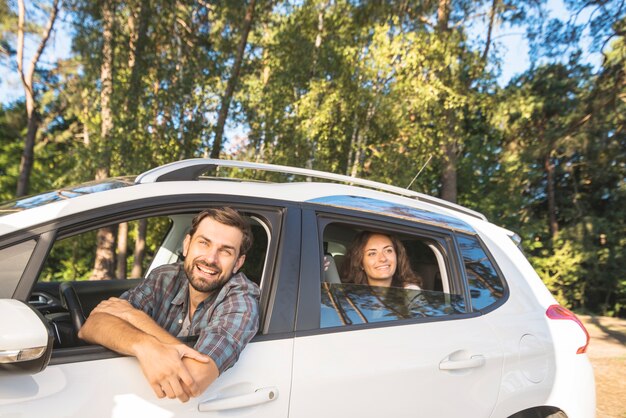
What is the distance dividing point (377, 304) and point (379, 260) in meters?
0.58

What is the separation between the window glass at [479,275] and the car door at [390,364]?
143mm

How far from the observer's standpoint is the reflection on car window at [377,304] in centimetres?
203

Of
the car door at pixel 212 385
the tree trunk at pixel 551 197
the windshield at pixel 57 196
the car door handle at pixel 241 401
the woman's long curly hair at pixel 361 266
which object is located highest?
the tree trunk at pixel 551 197

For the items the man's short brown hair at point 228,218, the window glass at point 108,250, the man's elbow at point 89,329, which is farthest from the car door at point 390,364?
the window glass at point 108,250

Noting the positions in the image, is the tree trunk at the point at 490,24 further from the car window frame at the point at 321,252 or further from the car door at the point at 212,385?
the car door at the point at 212,385

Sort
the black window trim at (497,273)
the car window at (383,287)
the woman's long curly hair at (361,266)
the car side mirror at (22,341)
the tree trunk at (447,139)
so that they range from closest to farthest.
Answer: the car side mirror at (22,341), the car window at (383,287), the black window trim at (497,273), the woman's long curly hair at (361,266), the tree trunk at (447,139)

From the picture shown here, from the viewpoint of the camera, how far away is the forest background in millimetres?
9906

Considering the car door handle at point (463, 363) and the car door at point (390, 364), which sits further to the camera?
the car door handle at point (463, 363)

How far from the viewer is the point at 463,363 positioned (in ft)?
7.06

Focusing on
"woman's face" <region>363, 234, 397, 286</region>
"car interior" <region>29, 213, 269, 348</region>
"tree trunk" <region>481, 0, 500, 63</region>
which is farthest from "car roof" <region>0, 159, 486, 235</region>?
"tree trunk" <region>481, 0, 500, 63</region>

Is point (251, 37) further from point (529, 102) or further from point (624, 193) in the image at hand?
point (624, 193)

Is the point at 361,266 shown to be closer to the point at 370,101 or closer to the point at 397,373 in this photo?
the point at 397,373

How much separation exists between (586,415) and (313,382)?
1585 millimetres

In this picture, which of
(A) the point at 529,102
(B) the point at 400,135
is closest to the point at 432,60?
(B) the point at 400,135
